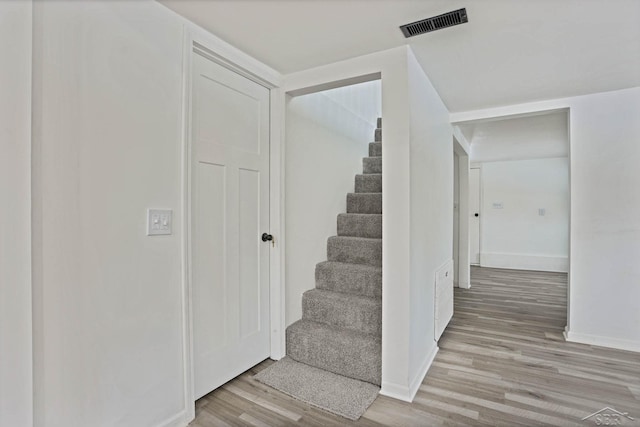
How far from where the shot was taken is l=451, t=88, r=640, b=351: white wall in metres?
2.73

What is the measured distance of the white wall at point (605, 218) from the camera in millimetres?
2730

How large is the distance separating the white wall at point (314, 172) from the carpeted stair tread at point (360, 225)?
0.09 metres

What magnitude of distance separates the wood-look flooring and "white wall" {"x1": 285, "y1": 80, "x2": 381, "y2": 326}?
817 millimetres

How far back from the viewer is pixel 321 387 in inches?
83.7

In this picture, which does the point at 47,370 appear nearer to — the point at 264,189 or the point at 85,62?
the point at 85,62

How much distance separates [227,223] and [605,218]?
3127 mm

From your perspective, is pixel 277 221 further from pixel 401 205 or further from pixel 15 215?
pixel 15 215

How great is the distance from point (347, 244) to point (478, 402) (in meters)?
1.51

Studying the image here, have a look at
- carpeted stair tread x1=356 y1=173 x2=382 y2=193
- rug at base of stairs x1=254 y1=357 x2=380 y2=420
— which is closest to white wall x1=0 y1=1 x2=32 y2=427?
rug at base of stairs x1=254 y1=357 x2=380 y2=420

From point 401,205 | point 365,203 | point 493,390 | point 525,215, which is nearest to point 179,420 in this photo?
point 401,205

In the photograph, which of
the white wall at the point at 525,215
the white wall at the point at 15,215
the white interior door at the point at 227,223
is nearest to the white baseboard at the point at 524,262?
the white wall at the point at 525,215

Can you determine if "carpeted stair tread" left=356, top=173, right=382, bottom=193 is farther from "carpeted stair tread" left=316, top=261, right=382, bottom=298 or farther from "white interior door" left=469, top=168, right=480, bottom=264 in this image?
"white interior door" left=469, top=168, right=480, bottom=264

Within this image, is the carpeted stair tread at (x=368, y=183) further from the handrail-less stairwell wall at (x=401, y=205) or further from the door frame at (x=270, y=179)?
the door frame at (x=270, y=179)

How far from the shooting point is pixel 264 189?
242cm
